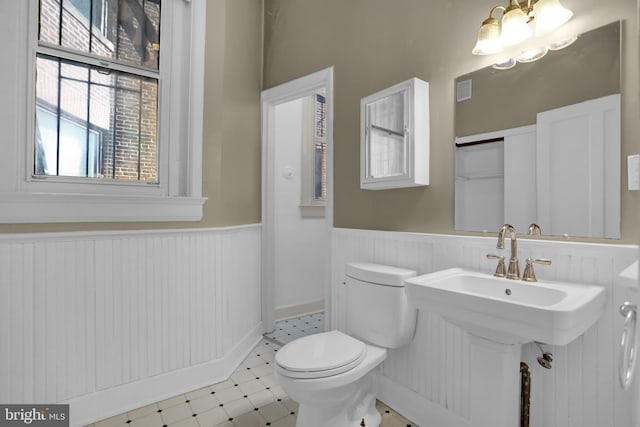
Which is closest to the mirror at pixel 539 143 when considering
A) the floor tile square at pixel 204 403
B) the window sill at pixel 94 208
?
the window sill at pixel 94 208

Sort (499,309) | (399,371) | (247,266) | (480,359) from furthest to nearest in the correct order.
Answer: (247,266)
(399,371)
(480,359)
(499,309)

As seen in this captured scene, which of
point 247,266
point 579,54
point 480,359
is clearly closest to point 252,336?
point 247,266

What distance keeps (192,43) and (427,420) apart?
2539 mm

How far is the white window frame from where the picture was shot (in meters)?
1.53

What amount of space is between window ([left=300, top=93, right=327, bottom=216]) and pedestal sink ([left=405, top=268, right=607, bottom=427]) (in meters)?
2.03

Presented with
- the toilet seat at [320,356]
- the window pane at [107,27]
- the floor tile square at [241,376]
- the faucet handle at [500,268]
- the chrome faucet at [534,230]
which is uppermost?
the window pane at [107,27]

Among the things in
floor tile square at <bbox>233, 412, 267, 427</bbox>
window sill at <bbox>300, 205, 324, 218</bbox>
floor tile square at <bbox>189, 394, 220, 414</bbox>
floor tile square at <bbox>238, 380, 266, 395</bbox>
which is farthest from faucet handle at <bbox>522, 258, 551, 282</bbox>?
window sill at <bbox>300, 205, 324, 218</bbox>

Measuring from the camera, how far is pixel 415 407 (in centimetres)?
175

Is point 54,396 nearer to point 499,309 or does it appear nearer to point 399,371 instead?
point 399,371

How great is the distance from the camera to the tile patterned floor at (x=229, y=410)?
5.57 ft

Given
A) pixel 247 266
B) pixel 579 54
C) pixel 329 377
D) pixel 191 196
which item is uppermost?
pixel 579 54

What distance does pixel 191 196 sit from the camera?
2023 mm

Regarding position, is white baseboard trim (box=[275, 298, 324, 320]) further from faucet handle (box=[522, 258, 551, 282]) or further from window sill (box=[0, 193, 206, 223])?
faucet handle (box=[522, 258, 551, 282])

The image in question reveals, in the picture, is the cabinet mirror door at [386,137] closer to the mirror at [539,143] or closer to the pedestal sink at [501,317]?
the mirror at [539,143]
